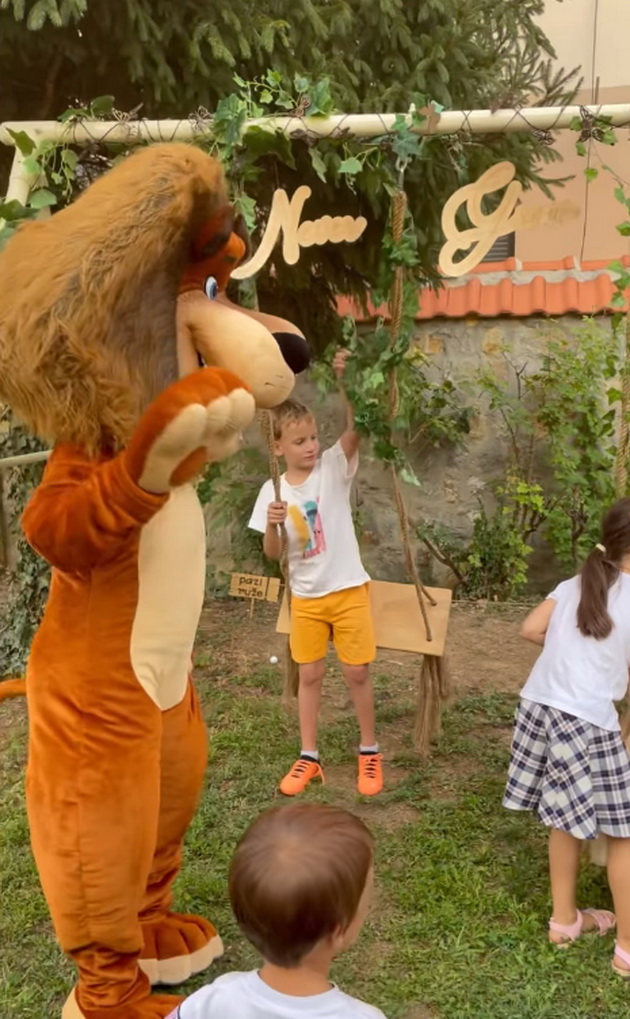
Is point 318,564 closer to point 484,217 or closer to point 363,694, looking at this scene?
point 363,694

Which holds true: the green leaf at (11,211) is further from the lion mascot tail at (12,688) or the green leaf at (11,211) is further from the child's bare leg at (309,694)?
the child's bare leg at (309,694)

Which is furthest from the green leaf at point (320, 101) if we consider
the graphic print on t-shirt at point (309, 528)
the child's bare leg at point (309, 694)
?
the child's bare leg at point (309, 694)

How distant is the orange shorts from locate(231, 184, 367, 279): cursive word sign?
1335 mm

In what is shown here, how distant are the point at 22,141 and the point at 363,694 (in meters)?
2.29

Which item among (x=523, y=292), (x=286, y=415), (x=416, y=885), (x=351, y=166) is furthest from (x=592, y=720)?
(x=523, y=292)

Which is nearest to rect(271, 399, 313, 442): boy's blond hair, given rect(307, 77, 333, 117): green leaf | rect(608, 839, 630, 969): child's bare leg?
rect(307, 77, 333, 117): green leaf

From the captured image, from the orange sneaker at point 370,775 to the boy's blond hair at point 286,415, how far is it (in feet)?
4.40

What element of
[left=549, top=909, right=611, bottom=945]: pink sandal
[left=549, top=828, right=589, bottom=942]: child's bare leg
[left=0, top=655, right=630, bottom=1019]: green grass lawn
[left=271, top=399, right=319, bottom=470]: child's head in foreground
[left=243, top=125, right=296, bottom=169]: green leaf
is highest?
[left=243, top=125, right=296, bottom=169]: green leaf

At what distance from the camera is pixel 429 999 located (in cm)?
228

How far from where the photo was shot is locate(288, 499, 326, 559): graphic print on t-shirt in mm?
3311

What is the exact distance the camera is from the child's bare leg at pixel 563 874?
2.39 meters

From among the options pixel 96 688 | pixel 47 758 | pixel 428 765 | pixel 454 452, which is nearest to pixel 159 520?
pixel 96 688

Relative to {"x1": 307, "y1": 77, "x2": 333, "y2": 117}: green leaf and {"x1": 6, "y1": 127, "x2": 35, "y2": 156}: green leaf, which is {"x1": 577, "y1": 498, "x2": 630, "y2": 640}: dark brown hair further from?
{"x1": 6, "y1": 127, "x2": 35, "y2": 156}: green leaf

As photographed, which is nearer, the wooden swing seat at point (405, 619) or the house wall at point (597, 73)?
the wooden swing seat at point (405, 619)
